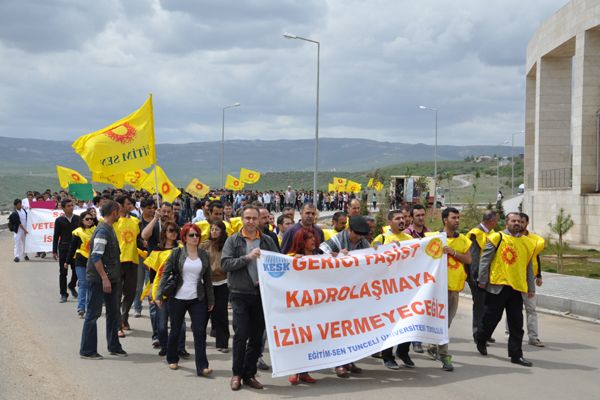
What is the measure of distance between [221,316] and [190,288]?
136cm

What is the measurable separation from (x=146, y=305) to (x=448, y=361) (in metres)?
6.58

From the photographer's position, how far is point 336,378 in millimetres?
7871

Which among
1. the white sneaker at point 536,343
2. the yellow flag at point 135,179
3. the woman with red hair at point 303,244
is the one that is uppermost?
the yellow flag at point 135,179

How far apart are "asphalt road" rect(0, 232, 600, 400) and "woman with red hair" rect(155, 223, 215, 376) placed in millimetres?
440

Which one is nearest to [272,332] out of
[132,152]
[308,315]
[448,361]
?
[308,315]

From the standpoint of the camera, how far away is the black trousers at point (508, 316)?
851 cm

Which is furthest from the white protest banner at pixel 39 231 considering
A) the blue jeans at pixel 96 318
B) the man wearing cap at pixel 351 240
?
the man wearing cap at pixel 351 240

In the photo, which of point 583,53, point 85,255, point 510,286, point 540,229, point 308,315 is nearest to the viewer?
point 308,315

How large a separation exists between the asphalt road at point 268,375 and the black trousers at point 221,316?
0.18 metres

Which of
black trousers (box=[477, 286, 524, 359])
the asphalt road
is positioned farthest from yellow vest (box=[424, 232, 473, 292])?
the asphalt road

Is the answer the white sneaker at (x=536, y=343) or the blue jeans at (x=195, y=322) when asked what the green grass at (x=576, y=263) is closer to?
the white sneaker at (x=536, y=343)

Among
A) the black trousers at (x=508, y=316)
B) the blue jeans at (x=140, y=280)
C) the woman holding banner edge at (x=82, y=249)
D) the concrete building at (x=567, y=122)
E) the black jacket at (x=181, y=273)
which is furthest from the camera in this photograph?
the concrete building at (x=567, y=122)

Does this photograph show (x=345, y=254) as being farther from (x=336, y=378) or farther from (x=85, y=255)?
(x=85, y=255)

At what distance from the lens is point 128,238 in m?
10.5
